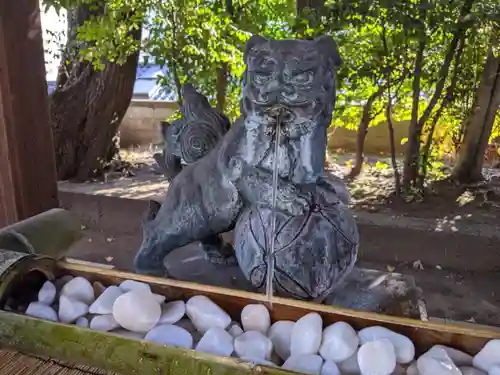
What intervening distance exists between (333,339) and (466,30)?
2.86 meters

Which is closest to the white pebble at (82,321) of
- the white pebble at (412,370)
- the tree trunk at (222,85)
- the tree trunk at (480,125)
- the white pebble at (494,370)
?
the white pebble at (412,370)

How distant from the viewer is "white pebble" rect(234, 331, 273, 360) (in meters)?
0.75

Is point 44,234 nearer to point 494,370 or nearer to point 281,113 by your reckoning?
point 281,113

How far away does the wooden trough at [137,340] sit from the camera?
67cm

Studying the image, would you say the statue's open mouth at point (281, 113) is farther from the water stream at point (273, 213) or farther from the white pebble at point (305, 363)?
the white pebble at point (305, 363)

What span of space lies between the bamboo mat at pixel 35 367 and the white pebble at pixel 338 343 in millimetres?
324

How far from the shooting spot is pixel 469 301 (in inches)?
104

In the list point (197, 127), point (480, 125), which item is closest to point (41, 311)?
point (197, 127)

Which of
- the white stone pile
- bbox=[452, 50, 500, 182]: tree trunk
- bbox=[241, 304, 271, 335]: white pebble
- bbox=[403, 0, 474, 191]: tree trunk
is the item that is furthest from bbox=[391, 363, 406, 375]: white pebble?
bbox=[452, 50, 500, 182]: tree trunk

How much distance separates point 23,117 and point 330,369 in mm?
1266

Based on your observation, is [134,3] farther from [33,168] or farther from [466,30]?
[466,30]

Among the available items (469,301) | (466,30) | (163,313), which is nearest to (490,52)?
(466,30)

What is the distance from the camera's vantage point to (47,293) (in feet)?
2.96

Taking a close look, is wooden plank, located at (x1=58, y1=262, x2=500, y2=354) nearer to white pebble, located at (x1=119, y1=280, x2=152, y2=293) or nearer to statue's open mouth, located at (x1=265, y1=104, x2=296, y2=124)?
white pebble, located at (x1=119, y1=280, x2=152, y2=293)
